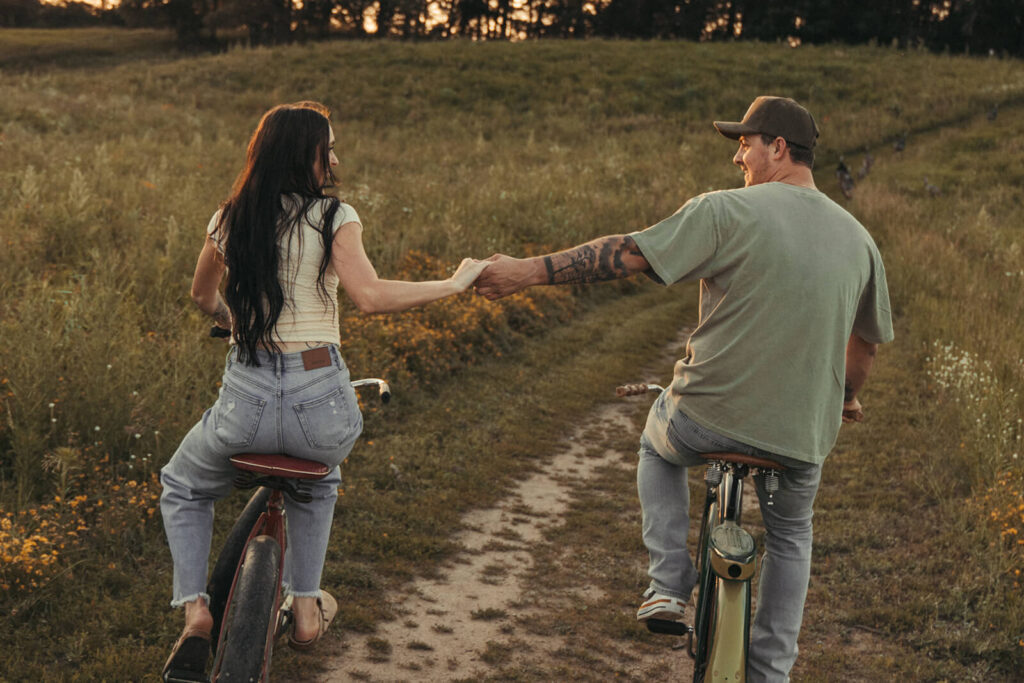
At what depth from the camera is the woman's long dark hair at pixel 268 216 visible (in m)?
2.94

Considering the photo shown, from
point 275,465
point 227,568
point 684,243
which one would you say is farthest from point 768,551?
point 227,568

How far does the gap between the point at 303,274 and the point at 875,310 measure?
85.8 inches

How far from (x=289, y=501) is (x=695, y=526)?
378 cm

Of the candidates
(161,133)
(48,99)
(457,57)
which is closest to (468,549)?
(161,133)

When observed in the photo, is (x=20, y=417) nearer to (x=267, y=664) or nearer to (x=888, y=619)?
(x=267, y=664)

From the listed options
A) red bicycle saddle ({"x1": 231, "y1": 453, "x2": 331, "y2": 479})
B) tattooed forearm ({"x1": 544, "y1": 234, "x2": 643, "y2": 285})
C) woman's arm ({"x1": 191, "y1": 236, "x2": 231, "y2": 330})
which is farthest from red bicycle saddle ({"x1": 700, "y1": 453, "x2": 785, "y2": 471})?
woman's arm ({"x1": 191, "y1": 236, "x2": 231, "y2": 330})

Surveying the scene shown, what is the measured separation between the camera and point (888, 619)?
191 inches

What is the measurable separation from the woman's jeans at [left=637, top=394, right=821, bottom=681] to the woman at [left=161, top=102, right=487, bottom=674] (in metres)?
1.21

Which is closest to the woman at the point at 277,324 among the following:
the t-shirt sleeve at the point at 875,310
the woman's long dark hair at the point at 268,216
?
the woman's long dark hair at the point at 268,216

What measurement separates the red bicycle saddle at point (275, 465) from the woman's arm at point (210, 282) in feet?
1.90

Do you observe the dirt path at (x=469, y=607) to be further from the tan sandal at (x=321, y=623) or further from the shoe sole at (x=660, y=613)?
the shoe sole at (x=660, y=613)

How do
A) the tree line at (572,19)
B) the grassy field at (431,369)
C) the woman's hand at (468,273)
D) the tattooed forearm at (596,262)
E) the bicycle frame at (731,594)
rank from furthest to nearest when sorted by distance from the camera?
the tree line at (572,19) < the grassy field at (431,369) < the woman's hand at (468,273) < the tattooed forearm at (596,262) < the bicycle frame at (731,594)

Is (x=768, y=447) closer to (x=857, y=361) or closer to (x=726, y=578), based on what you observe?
(x=726, y=578)

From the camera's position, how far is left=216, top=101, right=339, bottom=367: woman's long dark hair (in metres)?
2.94
